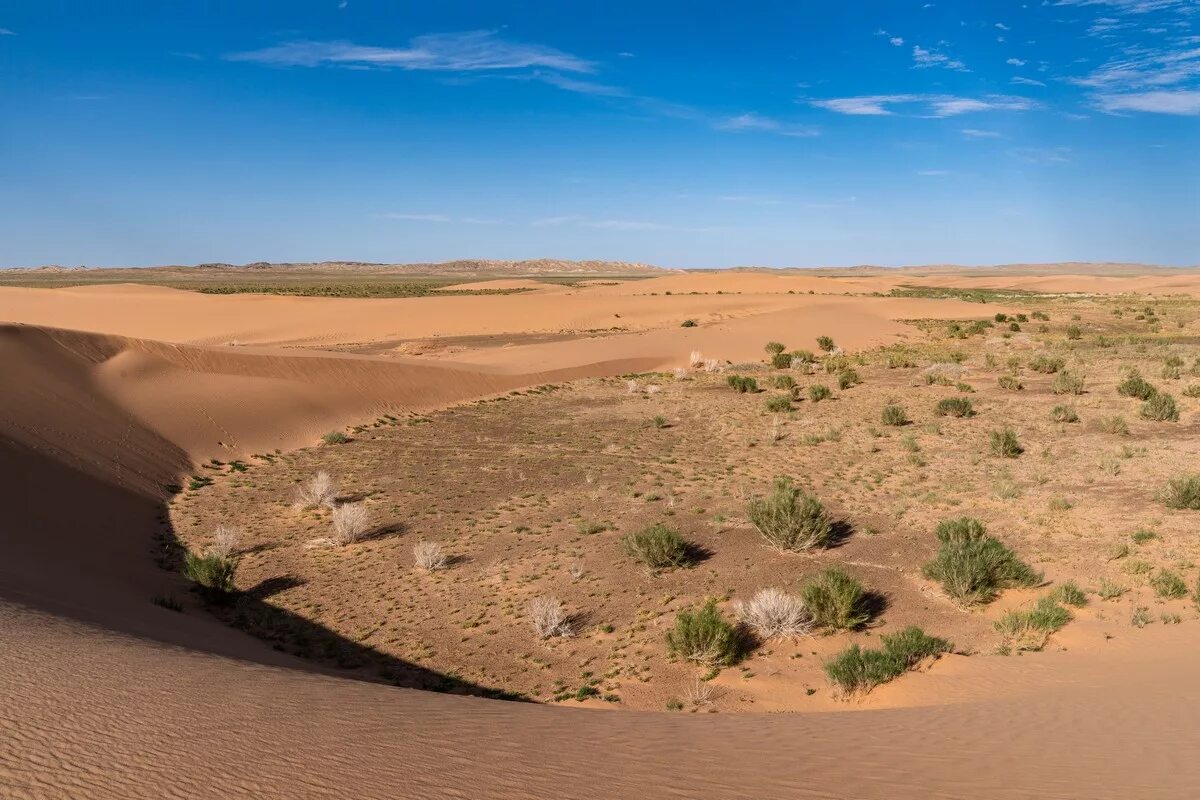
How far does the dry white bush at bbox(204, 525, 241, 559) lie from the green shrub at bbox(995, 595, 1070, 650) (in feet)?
34.3

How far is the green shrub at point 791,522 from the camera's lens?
1072 centimetres

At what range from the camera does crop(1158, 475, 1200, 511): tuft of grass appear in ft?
37.5

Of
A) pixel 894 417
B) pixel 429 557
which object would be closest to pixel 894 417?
pixel 894 417

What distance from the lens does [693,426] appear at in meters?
20.1

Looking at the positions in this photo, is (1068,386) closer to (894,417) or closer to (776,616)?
(894,417)

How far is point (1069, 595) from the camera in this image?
855 cm

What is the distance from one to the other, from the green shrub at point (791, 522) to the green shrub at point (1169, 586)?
3.91m

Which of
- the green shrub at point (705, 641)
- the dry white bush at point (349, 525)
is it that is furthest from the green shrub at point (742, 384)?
the green shrub at point (705, 641)

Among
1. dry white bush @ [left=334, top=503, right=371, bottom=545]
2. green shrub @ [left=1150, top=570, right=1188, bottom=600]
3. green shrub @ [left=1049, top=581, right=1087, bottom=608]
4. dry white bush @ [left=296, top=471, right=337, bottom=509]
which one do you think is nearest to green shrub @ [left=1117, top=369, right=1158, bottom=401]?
green shrub @ [left=1150, top=570, right=1188, bottom=600]

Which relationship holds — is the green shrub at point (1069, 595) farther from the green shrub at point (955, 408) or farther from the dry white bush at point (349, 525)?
the green shrub at point (955, 408)

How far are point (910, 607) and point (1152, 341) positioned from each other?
1360 inches

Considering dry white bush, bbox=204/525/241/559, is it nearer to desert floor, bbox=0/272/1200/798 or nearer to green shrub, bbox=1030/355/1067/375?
desert floor, bbox=0/272/1200/798

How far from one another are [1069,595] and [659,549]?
4958 mm

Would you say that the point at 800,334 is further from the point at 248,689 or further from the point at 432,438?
the point at 248,689
